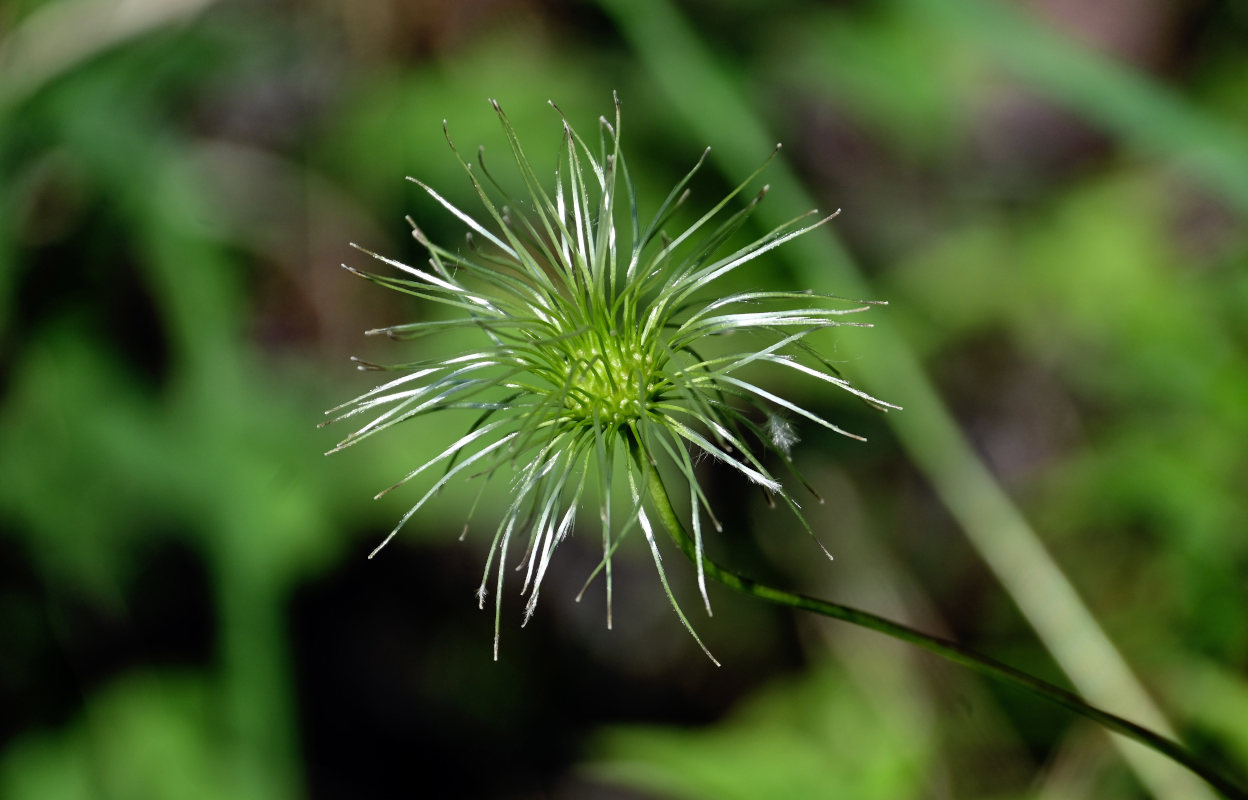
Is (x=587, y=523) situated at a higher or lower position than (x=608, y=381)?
higher

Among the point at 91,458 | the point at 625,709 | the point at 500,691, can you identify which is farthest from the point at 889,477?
the point at 91,458

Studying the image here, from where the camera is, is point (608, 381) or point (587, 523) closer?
point (608, 381)

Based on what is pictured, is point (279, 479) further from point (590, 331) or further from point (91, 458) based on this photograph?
point (590, 331)

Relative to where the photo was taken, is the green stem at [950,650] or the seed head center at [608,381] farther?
the seed head center at [608,381]

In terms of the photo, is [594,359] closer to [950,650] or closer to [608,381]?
[608,381]

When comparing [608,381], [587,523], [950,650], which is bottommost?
[950,650]

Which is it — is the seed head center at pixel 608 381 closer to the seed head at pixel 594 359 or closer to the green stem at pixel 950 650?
the seed head at pixel 594 359

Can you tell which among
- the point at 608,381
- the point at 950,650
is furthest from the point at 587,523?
the point at 950,650

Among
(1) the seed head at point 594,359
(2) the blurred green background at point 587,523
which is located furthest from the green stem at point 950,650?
(2) the blurred green background at point 587,523

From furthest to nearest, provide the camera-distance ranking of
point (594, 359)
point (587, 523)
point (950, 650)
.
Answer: point (587, 523)
point (594, 359)
point (950, 650)

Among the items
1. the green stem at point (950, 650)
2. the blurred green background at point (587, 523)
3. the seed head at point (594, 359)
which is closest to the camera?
the green stem at point (950, 650)
